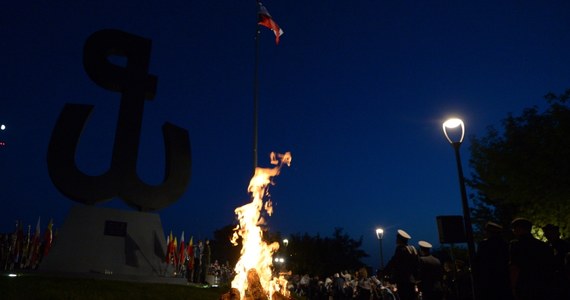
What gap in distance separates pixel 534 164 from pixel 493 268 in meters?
13.9

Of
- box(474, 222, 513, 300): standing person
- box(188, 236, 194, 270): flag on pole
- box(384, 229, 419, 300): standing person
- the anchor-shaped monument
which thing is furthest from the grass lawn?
box(474, 222, 513, 300): standing person

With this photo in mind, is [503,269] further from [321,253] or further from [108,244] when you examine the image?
[321,253]

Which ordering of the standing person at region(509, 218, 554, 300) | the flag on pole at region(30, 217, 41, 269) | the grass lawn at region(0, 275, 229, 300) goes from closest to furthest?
the standing person at region(509, 218, 554, 300) < the grass lawn at region(0, 275, 229, 300) < the flag on pole at region(30, 217, 41, 269)

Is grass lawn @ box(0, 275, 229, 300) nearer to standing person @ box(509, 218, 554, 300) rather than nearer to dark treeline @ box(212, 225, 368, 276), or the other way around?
standing person @ box(509, 218, 554, 300)

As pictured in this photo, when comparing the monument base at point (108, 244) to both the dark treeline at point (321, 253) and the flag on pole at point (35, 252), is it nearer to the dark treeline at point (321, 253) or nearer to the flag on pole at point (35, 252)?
the flag on pole at point (35, 252)

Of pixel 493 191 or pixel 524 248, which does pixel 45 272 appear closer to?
pixel 524 248

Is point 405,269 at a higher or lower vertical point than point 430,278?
higher

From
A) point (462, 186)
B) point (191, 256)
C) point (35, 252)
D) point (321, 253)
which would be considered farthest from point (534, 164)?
point (321, 253)

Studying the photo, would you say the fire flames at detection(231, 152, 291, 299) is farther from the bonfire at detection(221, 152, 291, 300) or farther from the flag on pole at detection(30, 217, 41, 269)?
the flag on pole at detection(30, 217, 41, 269)

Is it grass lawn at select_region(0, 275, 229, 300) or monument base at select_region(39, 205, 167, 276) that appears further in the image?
monument base at select_region(39, 205, 167, 276)

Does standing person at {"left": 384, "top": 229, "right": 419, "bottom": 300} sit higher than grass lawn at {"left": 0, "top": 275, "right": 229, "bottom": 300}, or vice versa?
standing person at {"left": 384, "top": 229, "right": 419, "bottom": 300}

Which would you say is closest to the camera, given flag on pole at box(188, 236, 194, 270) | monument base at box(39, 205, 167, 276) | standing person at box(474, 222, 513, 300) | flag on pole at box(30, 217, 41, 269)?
standing person at box(474, 222, 513, 300)

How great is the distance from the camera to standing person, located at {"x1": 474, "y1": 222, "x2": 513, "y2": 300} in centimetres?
609

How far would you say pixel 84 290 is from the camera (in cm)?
1014
